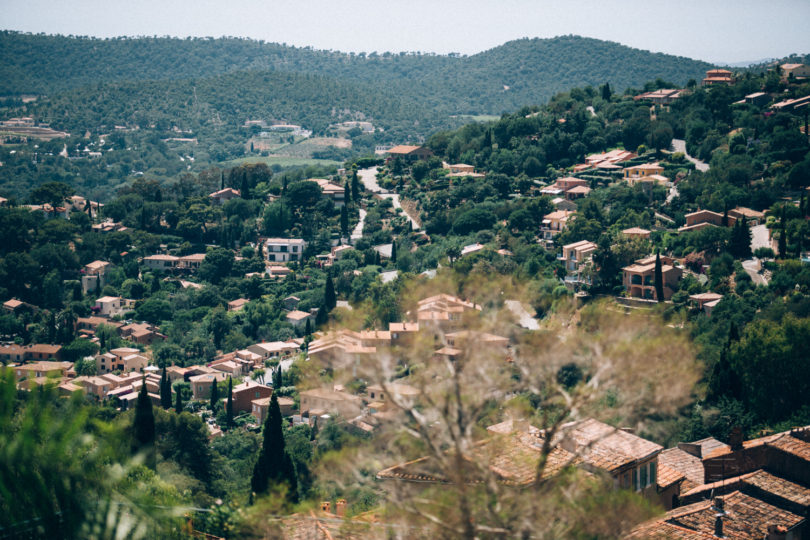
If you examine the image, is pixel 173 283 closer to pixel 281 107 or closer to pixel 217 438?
pixel 217 438

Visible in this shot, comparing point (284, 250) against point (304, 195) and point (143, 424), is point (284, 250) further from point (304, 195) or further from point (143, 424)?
point (143, 424)

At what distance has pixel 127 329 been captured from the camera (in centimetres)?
4591

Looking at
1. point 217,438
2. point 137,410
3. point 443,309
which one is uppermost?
point 443,309

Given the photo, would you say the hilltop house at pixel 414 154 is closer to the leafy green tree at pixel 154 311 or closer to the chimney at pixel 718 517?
the leafy green tree at pixel 154 311

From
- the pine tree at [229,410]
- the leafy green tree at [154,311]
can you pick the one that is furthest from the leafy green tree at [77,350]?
the pine tree at [229,410]

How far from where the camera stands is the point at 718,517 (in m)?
12.6

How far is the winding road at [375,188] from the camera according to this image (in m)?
54.7

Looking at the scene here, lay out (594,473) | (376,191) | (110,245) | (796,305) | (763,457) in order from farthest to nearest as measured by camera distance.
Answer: (376,191)
(110,245)
(796,305)
(763,457)
(594,473)

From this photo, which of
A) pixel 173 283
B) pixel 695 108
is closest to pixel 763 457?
pixel 173 283

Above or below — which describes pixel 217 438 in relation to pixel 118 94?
below

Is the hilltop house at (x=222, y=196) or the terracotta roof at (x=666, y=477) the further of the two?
the hilltop house at (x=222, y=196)

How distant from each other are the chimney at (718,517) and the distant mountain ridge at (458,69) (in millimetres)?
151689

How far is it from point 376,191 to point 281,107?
7995 centimetres

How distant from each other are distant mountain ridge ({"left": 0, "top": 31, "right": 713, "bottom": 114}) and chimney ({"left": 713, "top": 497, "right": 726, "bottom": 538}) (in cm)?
15169
